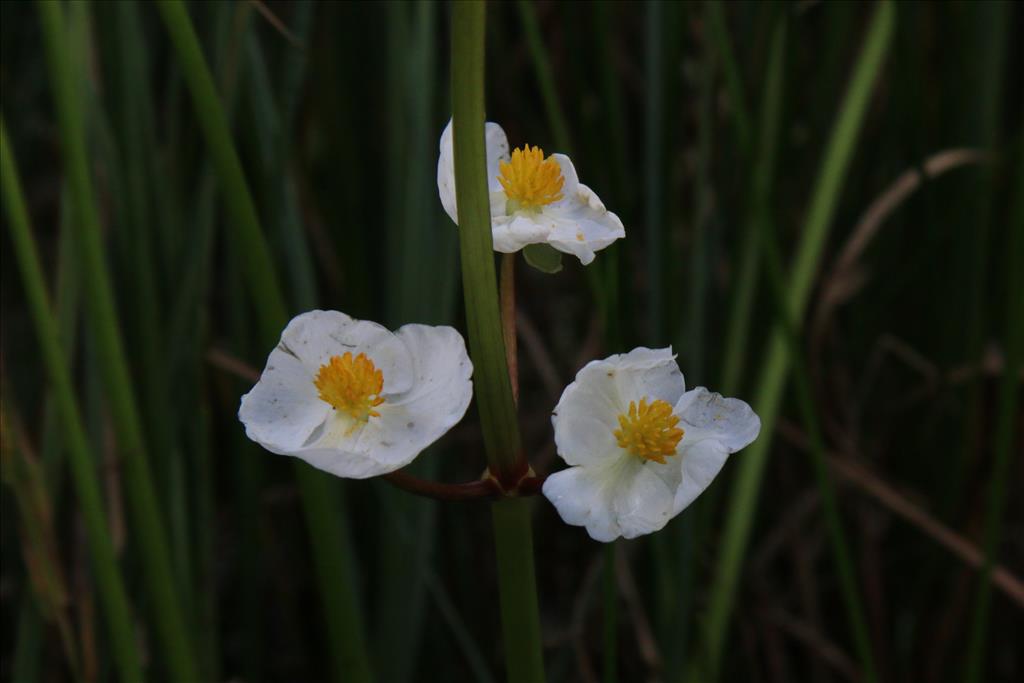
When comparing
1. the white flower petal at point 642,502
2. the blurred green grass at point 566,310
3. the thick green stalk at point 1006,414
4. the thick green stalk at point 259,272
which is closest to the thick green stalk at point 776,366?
the blurred green grass at point 566,310

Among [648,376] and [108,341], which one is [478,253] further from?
[108,341]

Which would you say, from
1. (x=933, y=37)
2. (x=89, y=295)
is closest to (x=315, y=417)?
(x=89, y=295)

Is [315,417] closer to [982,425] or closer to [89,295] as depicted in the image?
[89,295]

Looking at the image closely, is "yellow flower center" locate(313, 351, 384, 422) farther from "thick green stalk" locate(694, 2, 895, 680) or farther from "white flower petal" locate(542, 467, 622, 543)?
"thick green stalk" locate(694, 2, 895, 680)

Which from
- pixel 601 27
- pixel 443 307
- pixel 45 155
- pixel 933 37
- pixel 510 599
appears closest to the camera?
pixel 510 599

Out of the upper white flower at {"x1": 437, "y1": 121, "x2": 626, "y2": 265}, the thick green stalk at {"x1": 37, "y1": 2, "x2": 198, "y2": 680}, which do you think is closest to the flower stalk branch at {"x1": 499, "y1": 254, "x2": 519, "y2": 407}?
the upper white flower at {"x1": 437, "y1": 121, "x2": 626, "y2": 265}

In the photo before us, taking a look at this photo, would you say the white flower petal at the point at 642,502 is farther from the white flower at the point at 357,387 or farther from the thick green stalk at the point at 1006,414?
the thick green stalk at the point at 1006,414

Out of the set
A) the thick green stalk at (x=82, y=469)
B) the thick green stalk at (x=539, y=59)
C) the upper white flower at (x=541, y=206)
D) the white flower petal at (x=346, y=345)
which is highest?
the thick green stalk at (x=539, y=59)
